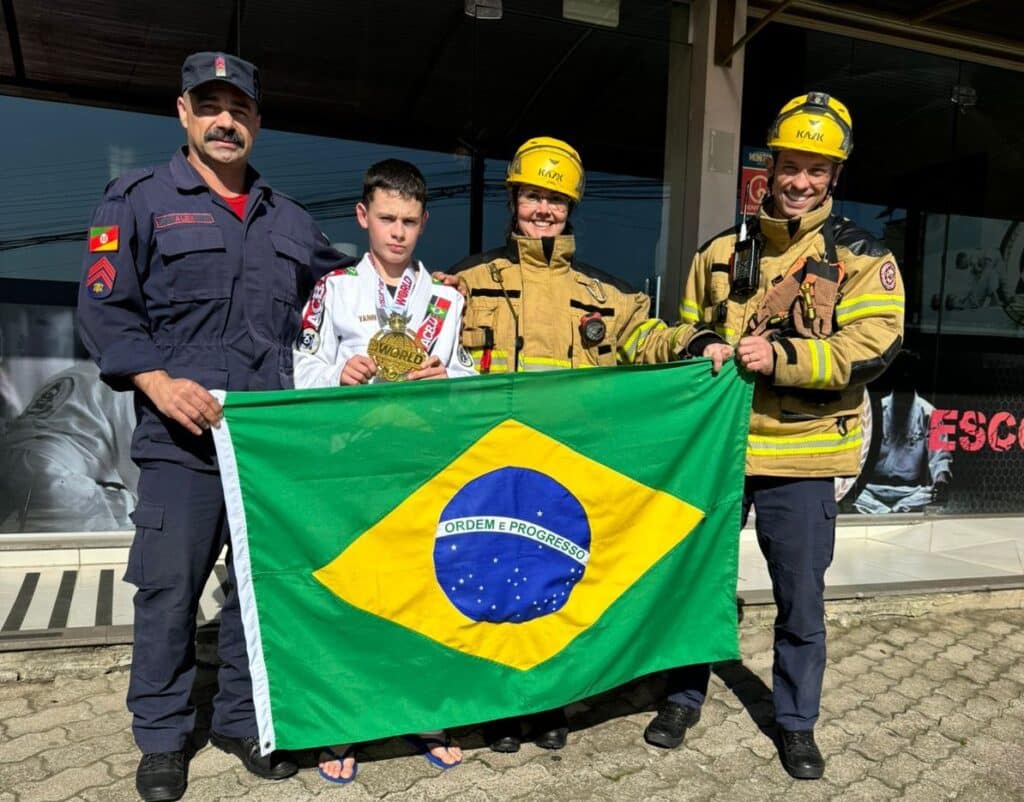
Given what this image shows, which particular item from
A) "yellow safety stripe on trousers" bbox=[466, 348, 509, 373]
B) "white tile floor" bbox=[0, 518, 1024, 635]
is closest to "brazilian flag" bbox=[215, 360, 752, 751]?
"yellow safety stripe on trousers" bbox=[466, 348, 509, 373]

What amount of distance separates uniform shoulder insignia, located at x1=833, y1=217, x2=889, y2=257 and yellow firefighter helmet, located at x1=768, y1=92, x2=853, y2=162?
0.23 meters

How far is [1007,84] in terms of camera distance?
623cm

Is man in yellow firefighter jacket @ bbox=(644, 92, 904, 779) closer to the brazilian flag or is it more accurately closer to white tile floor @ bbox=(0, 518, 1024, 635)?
the brazilian flag

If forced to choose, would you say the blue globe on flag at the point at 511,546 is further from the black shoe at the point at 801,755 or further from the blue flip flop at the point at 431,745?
the black shoe at the point at 801,755

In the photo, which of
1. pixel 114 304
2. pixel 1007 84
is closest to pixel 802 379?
pixel 114 304

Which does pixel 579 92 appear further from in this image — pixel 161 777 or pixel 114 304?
pixel 161 777

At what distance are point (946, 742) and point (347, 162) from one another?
A: 14.6ft

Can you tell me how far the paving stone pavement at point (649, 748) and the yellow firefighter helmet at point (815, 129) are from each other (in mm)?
2115

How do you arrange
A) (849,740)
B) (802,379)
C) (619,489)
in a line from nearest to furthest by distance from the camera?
(802,379) < (619,489) < (849,740)

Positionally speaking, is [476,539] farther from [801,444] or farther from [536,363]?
[801,444]

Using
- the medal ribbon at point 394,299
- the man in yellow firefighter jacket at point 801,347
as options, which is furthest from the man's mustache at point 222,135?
the man in yellow firefighter jacket at point 801,347

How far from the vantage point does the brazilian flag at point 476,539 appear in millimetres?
2217

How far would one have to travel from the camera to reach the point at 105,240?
2.17 meters

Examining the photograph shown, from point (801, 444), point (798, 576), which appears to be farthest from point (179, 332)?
point (798, 576)
